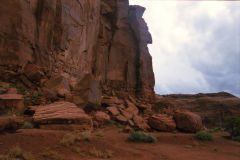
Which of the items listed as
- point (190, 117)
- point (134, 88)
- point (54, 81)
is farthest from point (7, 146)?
point (134, 88)

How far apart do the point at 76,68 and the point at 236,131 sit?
15409 mm

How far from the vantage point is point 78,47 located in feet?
54.7

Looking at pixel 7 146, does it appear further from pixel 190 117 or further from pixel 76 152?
pixel 190 117

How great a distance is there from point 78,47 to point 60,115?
1093 cm

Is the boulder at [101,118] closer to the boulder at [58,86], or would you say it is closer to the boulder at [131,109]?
the boulder at [58,86]

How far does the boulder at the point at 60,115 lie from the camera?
6.87m

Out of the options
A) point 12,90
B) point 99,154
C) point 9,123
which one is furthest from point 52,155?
point 12,90

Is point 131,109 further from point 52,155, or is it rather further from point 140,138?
point 52,155

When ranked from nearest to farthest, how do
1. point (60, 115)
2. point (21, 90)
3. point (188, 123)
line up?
point (60, 115) → point (21, 90) → point (188, 123)

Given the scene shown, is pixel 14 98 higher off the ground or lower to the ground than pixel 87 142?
higher

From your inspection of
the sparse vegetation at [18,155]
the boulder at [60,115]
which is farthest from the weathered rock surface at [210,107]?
the sparse vegetation at [18,155]

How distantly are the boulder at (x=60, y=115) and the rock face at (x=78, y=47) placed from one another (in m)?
2.43

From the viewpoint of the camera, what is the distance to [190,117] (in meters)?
11.6

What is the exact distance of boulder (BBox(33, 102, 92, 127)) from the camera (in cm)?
687
